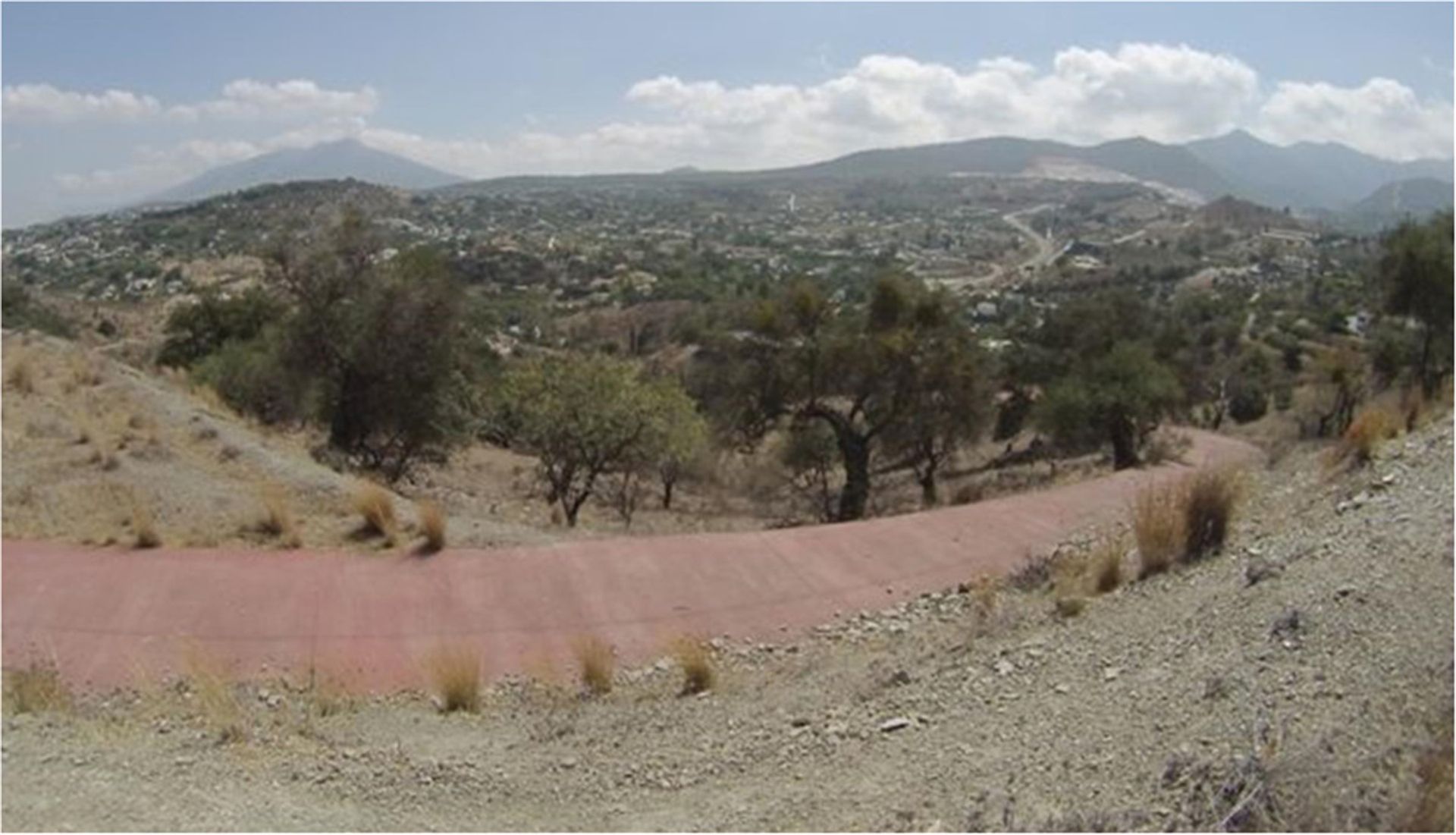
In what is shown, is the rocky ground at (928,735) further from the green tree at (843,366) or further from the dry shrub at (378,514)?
the green tree at (843,366)

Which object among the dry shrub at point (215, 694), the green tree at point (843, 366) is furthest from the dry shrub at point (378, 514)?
the green tree at point (843, 366)

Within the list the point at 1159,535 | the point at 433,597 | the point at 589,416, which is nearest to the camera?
the point at 1159,535

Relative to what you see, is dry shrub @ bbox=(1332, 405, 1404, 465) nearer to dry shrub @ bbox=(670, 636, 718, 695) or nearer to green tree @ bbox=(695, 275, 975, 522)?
dry shrub @ bbox=(670, 636, 718, 695)

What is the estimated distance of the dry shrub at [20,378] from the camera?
15.6m

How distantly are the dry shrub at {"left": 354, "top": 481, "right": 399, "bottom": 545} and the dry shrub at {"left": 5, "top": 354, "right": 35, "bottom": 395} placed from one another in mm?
7449

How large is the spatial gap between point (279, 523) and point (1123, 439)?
17.4 meters

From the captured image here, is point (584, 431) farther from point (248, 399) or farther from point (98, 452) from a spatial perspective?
point (248, 399)

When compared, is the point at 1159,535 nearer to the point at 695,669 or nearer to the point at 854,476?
the point at 695,669

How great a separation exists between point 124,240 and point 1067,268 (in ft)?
317

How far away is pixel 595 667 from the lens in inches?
305

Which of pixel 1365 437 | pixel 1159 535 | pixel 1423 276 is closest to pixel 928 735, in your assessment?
pixel 1159 535

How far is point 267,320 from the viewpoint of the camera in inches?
1330

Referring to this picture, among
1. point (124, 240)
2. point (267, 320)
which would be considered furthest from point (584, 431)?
point (124, 240)

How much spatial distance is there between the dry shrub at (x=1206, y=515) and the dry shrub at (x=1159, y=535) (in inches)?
1.7
